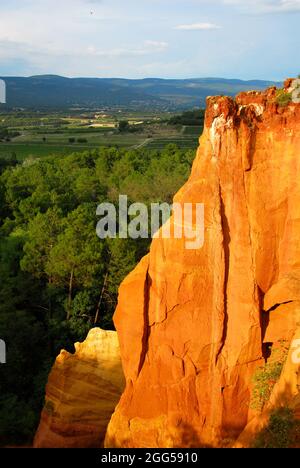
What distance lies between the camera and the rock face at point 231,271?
12.9 m

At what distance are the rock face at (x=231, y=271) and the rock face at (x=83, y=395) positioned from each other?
4485 mm

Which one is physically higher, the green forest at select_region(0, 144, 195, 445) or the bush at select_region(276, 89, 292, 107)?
the bush at select_region(276, 89, 292, 107)

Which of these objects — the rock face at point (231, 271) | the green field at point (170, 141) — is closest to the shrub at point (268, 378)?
the rock face at point (231, 271)

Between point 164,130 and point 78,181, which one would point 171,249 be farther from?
point 164,130

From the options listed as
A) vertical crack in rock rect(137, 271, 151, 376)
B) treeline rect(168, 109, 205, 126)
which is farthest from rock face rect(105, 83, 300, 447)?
treeline rect(168, 109, 205, 126)

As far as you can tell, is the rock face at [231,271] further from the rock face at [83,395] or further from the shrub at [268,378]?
the rock face at [83,395]

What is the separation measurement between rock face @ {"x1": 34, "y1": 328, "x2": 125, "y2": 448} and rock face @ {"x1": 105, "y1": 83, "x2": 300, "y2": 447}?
14.7ft

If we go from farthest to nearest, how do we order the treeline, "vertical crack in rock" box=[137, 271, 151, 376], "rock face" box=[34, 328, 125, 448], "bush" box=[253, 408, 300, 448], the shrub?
the treeline
"rock face" box=[34, 328, 125, 448]
"vertical crack in rock" box=[137, 271, 151, 376]
the shrub
"bush" box=[253, 408, 300, 448]

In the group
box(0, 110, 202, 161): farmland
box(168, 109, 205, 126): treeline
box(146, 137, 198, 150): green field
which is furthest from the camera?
box(168, 109, 205, 126): treeline

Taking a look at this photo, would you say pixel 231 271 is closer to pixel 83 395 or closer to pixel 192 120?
pixel 83 395

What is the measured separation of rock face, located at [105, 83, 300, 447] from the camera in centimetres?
1285

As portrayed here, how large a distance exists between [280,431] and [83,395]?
889 centimetres

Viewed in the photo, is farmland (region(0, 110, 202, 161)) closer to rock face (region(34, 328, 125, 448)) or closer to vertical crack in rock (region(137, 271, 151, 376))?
rock face (region(34, 328, 125, 448))

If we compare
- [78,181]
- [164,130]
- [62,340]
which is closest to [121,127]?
[164,130]
